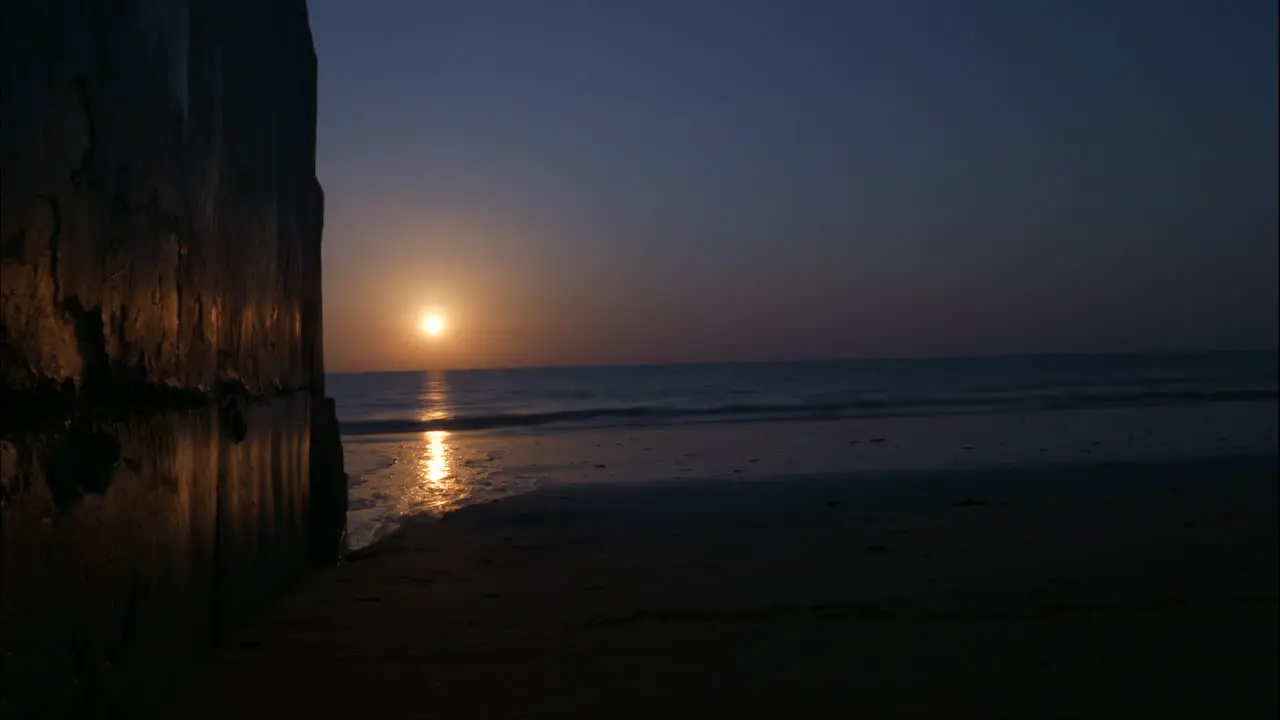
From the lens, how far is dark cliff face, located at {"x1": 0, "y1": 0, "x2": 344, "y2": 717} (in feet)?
5.97

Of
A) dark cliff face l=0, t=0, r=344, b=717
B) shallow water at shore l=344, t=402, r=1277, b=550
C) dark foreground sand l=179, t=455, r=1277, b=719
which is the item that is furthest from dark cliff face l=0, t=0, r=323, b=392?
shallow water at shore l=344, t=402, r=1277, b=550

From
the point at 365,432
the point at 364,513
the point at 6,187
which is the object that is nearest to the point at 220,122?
the point at 6,187

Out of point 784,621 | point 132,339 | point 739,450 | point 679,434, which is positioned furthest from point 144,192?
point 679,434

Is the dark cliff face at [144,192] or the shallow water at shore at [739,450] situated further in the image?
the shallow water at shore at [739,450]

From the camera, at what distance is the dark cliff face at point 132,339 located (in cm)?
182

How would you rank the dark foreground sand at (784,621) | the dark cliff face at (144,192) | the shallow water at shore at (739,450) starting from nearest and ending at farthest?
the dark cliff face at (144,192)
the dark foreground sand at (784,621)
the shallow water at shore at (739,450)

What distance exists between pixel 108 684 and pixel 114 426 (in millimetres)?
628

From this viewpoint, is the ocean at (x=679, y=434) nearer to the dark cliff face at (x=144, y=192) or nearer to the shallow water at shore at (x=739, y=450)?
the shallow water at shore at (x=739, y=450)

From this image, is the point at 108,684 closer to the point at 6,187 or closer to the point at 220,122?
the point at 6,187

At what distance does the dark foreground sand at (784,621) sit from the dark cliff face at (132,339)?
66 cm

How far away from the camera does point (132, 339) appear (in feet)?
7.69

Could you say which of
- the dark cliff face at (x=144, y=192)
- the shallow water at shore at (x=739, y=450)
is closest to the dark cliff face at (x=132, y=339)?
the dark cliff face at (x=144, y=192)

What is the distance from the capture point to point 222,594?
3398 millimetres

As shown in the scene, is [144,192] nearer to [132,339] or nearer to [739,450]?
[132,339]
